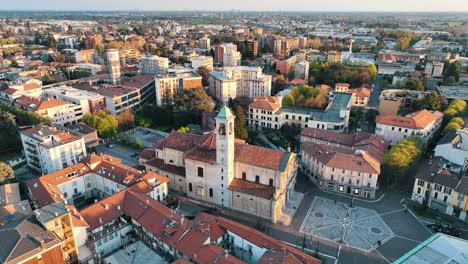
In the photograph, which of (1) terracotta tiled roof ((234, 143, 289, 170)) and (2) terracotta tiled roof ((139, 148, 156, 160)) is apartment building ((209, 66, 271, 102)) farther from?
(1) terracotta tiled roof ((234, 143, 289, 170))

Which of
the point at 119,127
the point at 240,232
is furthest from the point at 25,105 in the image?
the point at 240,232

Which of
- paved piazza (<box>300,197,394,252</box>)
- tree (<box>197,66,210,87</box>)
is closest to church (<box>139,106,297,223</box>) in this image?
paved piazza (<box>300,197,394,252</box>)

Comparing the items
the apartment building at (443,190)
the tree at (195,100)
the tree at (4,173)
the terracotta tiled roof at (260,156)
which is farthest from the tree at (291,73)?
the tree at (4,173)

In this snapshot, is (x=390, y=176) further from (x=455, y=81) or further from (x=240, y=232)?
(x=455, y=81)

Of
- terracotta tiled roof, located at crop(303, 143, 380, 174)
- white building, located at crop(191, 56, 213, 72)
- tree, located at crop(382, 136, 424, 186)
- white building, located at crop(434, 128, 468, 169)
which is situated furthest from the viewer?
white building, located at crop(191, 56, 213, 72)

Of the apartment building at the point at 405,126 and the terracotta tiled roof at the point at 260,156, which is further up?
the terracotta tiled roof at the point at 260,156

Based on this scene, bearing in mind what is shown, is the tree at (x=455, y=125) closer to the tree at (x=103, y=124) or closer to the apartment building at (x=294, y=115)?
the apartment building at (x=294, y=115)
